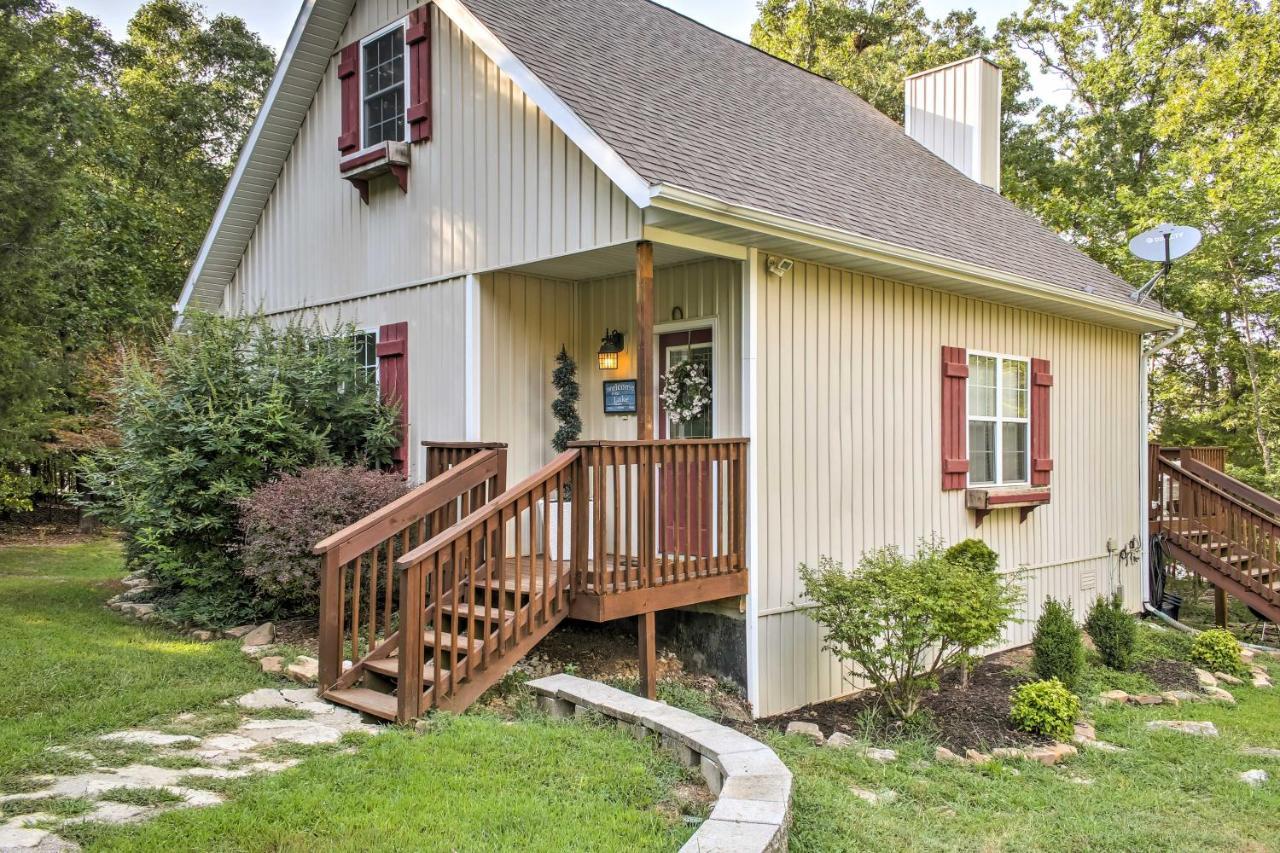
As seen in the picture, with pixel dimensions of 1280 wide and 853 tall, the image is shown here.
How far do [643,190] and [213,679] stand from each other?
3845 millimetres

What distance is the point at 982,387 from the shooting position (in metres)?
8.20

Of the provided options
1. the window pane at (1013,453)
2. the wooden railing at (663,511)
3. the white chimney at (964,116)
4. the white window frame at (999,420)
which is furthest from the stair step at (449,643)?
the white chimney at (964,116)

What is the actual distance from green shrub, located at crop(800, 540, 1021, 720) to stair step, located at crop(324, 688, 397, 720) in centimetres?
282

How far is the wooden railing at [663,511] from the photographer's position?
512cm

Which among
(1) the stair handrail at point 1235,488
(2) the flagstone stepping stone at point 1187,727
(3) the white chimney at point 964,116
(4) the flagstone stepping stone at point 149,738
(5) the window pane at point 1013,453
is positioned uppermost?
(3) the white chimney at point 964,116

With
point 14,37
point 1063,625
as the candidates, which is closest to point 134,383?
point 14,37

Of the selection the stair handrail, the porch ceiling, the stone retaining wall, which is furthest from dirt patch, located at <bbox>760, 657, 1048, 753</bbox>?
the stair handrail

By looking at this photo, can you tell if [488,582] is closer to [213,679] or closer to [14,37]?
[213,679]

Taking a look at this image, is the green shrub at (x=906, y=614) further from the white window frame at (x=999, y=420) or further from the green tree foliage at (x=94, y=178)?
the green tree foliage at (x=94, y=178)

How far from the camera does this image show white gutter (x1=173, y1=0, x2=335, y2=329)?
8008mm

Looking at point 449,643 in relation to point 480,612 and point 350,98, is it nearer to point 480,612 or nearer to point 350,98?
point 480,612

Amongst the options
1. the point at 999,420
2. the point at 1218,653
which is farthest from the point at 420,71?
the point at 1218,653

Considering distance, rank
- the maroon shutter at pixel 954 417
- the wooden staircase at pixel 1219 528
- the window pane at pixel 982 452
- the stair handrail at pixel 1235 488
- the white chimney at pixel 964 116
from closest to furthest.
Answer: the maroon shutter at pixel 954 417 → the window pane at pixel 982 452 → the wooden staircase at pixel 1219 528 → the stair handrail at pixel 1235 488 → the white chimney at pixel 964 116

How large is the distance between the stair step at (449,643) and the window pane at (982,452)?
5.08 metres
